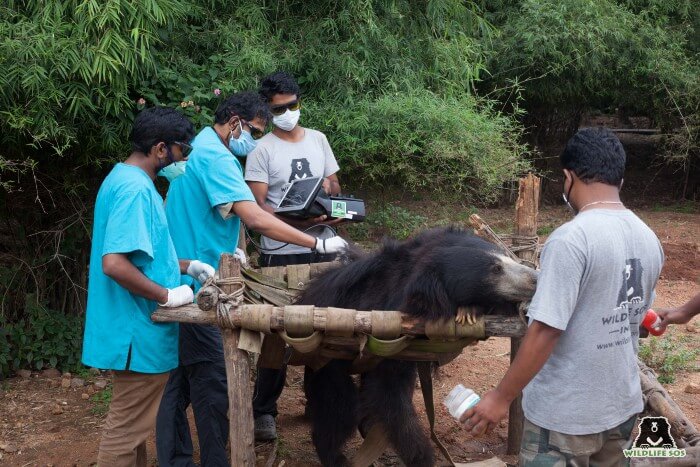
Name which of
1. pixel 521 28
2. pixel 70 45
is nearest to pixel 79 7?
pixel 70 45

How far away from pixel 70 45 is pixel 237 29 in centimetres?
147

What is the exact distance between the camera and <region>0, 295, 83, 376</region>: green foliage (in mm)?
5902

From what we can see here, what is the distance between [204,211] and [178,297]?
25.8 inches

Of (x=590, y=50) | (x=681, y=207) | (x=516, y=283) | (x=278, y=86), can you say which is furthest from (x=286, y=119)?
(x=681, y=207)

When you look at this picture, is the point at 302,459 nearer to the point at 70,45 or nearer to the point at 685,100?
the point at 70,45

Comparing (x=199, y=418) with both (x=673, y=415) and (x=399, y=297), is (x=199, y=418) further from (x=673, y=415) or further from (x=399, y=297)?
(x=673, y=415)

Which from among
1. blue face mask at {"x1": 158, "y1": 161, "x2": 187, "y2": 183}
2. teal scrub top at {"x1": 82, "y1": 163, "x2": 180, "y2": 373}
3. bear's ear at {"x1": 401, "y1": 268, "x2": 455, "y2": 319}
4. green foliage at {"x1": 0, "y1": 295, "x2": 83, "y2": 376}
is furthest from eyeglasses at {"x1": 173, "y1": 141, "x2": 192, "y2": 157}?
green foliage at {"x1": 0, "y1": 295, "x2": 83, "y2": 376}

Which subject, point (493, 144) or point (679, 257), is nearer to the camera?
point (493, 144)

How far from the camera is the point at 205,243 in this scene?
3.93 m

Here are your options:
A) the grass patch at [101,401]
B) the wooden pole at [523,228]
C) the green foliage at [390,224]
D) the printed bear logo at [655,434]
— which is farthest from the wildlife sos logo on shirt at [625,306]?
the green foliage at [390,224]

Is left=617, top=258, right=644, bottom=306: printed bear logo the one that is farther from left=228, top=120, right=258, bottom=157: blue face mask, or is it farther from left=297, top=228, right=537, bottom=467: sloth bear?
left=228, top=120, right=258, bottom=157: blue face mask

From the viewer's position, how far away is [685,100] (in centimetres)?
1090

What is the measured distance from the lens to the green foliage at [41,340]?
5.90 meters

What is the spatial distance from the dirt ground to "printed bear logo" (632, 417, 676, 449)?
47.3 inches
